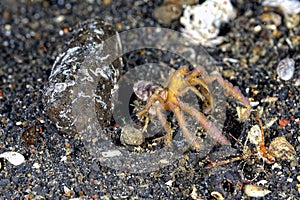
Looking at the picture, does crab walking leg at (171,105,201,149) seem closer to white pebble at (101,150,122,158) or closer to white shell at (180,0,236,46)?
white pebble at (101,150,122,158)

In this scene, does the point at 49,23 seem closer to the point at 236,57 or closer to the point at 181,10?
the point at 181,10

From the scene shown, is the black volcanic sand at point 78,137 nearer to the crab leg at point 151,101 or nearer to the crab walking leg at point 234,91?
the crab walking leg at point 234,91

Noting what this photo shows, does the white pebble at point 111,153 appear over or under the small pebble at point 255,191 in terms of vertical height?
over

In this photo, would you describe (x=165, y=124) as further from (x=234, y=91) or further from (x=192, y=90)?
(x=234, y=91)

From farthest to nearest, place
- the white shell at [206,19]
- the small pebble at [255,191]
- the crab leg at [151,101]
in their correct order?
the white shell at [206,19] → the crab leg at [151,101] → the small pebble at [255,191]

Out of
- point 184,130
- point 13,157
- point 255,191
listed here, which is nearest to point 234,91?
point 184,130

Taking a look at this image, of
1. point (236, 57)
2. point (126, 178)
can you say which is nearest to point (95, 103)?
point (126, 178)

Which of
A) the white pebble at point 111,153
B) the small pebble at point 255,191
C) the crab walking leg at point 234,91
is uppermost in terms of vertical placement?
the crab walking leg at point 234,91

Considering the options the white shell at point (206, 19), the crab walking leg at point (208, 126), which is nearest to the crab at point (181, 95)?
the crab walking leg at point (208, 126)
